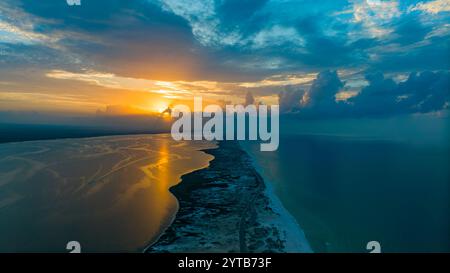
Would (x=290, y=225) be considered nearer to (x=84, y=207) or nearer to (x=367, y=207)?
(x=367, y=207)

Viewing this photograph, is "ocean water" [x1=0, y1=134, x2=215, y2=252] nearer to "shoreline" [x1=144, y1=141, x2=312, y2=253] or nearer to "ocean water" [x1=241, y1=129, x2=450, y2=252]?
"shoreline" [x1=144, y1=141, x2=312, y2=253]

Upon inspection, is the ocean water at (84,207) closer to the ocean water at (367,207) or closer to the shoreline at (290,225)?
the shoreline at (290,225)

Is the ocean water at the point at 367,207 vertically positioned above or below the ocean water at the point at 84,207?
below

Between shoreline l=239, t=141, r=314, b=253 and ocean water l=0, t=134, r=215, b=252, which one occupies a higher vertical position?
ocean water l=0, t=134, r=215, b=252

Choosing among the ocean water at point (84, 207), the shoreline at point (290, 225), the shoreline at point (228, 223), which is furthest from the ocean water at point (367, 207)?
the ocean water at point (84, 207)

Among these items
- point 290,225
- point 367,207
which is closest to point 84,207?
point 290,225

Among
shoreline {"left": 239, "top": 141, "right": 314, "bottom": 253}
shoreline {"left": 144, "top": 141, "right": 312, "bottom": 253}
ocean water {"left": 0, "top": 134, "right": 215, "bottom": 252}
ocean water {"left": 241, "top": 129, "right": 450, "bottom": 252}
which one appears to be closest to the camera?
shoreline {"left": 144, "top": 141, "right": 312, "bottom": 253}

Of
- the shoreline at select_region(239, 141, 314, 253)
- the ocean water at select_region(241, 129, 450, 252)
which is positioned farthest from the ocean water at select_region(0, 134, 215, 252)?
the ocean water at select_region(241, 129, 450, 252)

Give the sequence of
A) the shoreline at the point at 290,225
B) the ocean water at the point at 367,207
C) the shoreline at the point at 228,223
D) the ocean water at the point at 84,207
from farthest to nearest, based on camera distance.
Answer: the ocean water at the point at 367,207 < the ocean water at the point at 84,207 < the shoreline at the point at 290,225 < the shoreline at the point at 228,223
